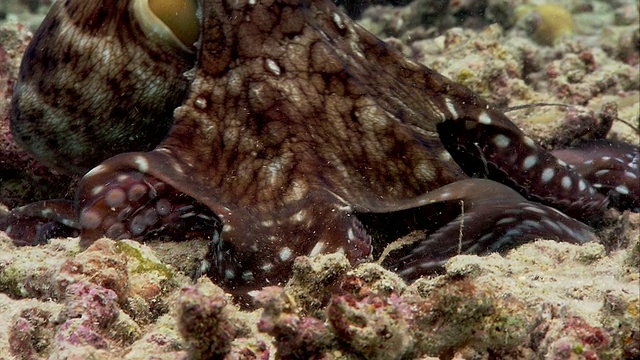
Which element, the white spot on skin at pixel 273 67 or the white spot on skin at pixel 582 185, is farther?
the white spot on skin at pixel 582 185

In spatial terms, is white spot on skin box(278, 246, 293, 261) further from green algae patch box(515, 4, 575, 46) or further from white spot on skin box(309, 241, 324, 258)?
green algae patch box(515, 4, 575, 46)

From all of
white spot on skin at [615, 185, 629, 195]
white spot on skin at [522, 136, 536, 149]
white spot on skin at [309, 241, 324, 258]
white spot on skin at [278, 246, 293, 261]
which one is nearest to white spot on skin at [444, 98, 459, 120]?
white spot on skin at [522, 136, 536, 149]

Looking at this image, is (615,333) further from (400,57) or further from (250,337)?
(400,57)

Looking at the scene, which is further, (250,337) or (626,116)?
(626,116)

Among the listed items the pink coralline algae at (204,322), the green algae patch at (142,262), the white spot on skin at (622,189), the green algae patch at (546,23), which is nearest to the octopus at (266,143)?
the green algae patch at (142,262)

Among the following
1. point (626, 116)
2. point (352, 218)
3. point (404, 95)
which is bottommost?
point (626, 116)

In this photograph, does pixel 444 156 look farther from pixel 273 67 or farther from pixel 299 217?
pixel 273 67

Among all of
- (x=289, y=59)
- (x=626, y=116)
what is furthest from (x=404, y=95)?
(x=626, y=116)

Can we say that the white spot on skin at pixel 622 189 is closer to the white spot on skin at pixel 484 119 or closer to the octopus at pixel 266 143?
the octopus at pixel 266 143
